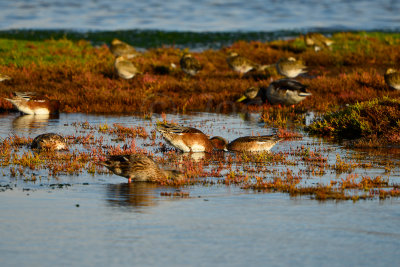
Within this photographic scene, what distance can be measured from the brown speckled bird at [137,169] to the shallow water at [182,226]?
0.63ft

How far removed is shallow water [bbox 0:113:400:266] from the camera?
7465 millimetres

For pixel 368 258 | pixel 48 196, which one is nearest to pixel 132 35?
pixel 48 196

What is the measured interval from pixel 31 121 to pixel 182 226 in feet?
39.9

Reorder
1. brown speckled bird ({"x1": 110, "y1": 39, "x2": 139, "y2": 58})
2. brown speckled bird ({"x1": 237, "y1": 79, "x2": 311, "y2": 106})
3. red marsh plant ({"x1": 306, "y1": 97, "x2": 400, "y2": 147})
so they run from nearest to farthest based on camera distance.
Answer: red marsh plant ({"x1": 306, "y1": 97, "x2": 400, "y2": 147}) → brown speckled bird ({"x1": 237, "y1": 79, "x2": 311, "y2": 106}) → brown speckled bird ({"x1": 110, "y1": 39, "x2": 139, "y2": 58})

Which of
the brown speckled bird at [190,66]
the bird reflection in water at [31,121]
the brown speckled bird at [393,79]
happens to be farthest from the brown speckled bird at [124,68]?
the brown speckled bird at [393,79]

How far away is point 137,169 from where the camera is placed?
1112 cm

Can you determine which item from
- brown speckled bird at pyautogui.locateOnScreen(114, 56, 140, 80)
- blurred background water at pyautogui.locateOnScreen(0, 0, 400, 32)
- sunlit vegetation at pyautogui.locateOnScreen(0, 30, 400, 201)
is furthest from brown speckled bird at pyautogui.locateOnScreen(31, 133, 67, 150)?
blurred background water at pyautogui.locateOnScreen(0, 0, 400, 32)

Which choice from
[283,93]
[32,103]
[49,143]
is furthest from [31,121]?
[283,93]

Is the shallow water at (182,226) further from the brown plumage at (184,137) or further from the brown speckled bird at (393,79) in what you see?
A: the brown speckled bird at (393,79)

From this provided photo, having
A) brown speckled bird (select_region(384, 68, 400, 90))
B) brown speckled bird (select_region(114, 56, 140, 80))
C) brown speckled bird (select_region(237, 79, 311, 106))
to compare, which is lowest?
brown speckled bird (select_region(237, 79, 311, 106))

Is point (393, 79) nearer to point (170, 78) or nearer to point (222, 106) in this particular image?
point (222, 106)

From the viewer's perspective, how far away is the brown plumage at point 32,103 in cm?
2083

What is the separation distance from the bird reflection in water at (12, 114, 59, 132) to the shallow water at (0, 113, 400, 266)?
23.0 feet

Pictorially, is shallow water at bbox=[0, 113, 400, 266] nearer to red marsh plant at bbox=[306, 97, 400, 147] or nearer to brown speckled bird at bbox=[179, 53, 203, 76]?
red marsh plant at bbox=[306, 97, 400, 147]
